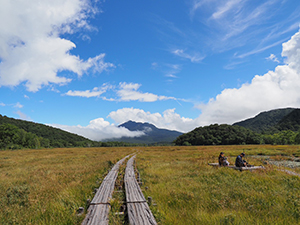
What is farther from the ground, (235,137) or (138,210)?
(235,137)

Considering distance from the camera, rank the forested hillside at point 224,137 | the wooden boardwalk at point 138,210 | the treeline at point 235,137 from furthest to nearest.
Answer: the forested hillside at point 224,137, the treeline at point 235,137, the wooden boardwalk at point 138,210

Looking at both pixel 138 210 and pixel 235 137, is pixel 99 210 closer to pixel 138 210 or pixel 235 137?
pixel 138 210

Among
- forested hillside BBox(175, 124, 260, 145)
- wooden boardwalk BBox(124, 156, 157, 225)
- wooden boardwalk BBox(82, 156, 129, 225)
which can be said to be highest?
forested hillside BBox(175, 124, 260, 145)

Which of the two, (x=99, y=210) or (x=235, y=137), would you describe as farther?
(x=235, y=137)

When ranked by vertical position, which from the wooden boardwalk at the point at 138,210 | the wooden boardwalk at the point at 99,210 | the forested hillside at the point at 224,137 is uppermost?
the forested hillside at the point at 224,137

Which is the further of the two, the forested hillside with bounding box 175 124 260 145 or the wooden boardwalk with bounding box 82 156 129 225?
the forested hillside with bounding box 175 124 260 145

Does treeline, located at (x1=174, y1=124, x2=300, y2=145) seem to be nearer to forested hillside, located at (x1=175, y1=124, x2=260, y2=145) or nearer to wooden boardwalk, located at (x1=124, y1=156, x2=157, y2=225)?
forested hillside, located at (x1=175, y1=124, x2=260, y2=145)

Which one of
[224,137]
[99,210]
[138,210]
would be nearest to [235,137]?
[224,137]

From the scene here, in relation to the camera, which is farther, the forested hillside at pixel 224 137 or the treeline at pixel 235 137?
the forested hillside at pixel 224 137

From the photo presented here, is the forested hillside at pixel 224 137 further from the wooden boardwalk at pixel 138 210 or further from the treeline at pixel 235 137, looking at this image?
the wooden boardwalk at pixel 138 210

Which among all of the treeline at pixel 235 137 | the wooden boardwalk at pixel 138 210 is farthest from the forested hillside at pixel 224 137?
the wooden boardwalk at pixel 138 210

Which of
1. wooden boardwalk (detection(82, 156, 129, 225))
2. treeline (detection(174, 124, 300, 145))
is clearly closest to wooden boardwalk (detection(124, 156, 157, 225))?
wooden boardwalk (detection(82, 156, 129, 225))

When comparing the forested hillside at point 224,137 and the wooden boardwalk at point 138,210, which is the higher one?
the forested hillside at point 224,137

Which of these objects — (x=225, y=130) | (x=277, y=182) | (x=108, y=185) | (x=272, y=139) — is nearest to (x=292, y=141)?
(x=272, y=139)
